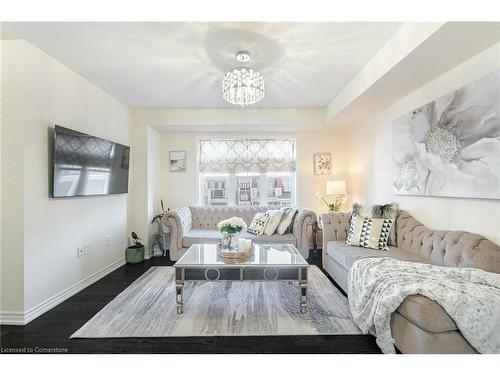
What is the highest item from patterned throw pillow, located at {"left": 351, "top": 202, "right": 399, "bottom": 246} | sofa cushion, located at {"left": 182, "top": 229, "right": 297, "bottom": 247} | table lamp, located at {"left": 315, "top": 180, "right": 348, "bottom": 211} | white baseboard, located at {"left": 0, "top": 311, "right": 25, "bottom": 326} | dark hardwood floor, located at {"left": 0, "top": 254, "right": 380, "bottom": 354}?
table lamp, located at {"left": 315, "top": 180, "right": 348, "bottom": 211}

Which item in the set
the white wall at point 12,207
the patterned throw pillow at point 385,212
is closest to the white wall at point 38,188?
the white wall at point 12,207

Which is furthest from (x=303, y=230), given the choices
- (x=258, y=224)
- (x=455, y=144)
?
(x=455, y=144)

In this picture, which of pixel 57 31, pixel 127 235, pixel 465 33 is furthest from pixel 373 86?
pixel 127 235

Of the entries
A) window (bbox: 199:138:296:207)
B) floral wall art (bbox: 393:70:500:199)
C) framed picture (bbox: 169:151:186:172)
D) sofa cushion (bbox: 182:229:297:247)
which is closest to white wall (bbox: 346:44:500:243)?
floral wall art (bbox: 393:70:500:199)

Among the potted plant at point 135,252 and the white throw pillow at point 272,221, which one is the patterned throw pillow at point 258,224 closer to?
the white throw pillow at point 272,221

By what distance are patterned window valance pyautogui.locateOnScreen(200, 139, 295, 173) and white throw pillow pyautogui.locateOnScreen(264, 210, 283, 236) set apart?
108cm

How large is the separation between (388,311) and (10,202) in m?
3.22

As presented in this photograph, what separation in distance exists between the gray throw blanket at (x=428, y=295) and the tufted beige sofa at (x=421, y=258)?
0.17ft

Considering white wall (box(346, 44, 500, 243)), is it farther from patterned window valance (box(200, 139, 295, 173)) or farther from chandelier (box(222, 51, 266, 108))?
chandelier (box(222, 51, 266, 108))

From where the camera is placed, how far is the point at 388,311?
1748 mm

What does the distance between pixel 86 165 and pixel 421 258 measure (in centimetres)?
380

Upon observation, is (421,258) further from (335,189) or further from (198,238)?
(198,238)

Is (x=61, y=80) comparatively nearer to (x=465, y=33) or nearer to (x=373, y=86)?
(x=373, y=86)

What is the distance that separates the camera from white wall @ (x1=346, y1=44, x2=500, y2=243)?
6.97 ft
